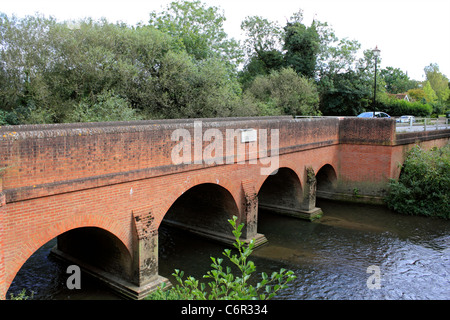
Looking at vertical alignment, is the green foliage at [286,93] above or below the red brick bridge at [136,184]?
above

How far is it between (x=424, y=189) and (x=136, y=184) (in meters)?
13.5

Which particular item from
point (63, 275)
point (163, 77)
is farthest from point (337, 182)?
point (63, 275)

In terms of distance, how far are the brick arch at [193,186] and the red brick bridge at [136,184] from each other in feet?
0.10

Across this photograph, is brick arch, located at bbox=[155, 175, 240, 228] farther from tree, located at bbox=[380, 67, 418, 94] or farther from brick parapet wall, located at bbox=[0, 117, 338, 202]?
tree, located at bbox=[380, 67, 418, 94]

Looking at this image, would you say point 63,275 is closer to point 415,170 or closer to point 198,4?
point 415,170

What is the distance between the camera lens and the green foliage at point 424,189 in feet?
53.8

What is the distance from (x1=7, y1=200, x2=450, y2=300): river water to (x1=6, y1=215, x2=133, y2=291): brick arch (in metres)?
1.69

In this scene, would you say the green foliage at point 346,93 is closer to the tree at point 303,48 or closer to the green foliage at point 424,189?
the tree at point 303,48

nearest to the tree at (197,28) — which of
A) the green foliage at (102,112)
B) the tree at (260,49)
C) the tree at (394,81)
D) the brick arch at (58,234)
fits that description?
the tree at (260,49)

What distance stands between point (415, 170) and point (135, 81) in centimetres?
1424

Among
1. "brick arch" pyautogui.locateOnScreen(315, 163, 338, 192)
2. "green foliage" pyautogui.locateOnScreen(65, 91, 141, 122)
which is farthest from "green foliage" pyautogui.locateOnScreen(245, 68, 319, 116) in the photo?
"green foliage" pyautogui.locateOnScreen(65, 91, 141, 122)

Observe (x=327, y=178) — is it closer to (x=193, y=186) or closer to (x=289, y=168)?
(x=289, y=168)

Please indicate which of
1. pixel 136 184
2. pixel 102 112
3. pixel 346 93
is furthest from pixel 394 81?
pixel 136 184

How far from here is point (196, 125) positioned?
1051 centimetres
